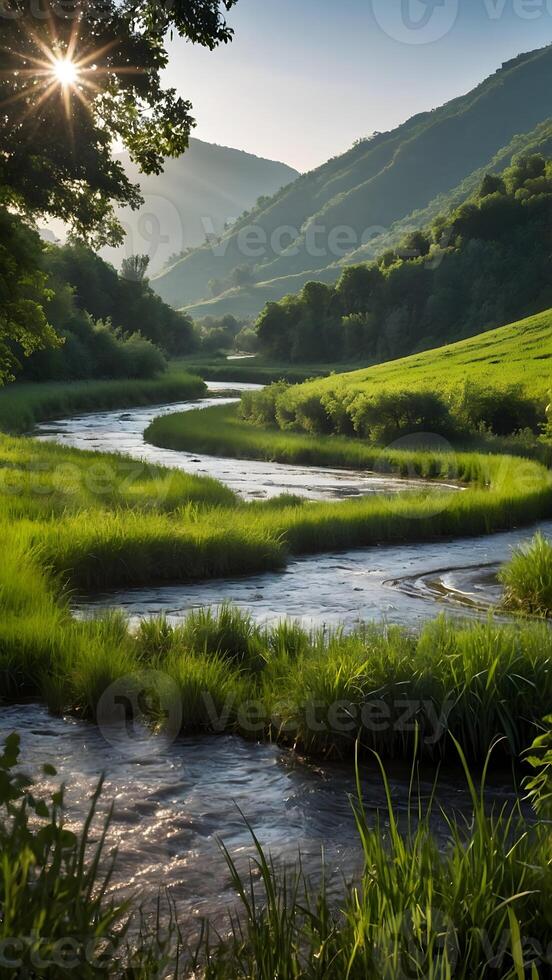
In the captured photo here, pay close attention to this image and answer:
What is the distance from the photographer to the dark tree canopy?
55.0 ft

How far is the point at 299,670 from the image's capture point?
8.26 m

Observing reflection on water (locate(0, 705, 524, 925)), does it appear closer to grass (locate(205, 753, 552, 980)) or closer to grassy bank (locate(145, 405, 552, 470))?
grass (locate(205, 753, 552, 980))

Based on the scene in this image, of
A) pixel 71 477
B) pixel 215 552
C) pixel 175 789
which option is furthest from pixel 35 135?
pixel 175 789

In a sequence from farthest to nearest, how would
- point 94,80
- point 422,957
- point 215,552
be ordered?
point 94,80
point 215,552
point 422,957

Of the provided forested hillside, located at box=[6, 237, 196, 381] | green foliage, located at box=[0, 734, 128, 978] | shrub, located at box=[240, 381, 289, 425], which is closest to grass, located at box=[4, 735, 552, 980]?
green foliage, located at box=[0, 734, 128, 978]

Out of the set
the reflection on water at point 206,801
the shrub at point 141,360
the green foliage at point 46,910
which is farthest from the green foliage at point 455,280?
the green foliage at point 46,910

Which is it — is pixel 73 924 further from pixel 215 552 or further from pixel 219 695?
pixel 215 552

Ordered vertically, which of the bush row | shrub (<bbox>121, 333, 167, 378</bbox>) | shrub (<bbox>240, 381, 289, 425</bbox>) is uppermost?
shrub (<bbox>121, 333, 167, 378</bbox>)

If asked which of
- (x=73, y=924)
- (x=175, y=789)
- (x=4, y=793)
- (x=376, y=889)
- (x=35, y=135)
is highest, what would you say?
(x=35, y=135)

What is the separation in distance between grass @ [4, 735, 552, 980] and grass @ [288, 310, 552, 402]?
1300 inches

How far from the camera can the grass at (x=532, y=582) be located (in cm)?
1231

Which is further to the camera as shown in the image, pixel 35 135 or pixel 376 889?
pixel 35 135

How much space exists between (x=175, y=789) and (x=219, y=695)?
5.40ft

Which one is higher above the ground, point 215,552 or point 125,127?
point 125,127
